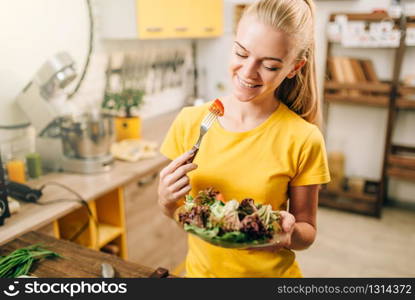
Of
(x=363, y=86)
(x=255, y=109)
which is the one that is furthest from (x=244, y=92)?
(x=363, y=86)

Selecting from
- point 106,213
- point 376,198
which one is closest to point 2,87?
point 106,213

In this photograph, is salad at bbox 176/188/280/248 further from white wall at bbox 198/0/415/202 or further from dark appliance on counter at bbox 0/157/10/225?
white wall at bbox 198/0/415/202

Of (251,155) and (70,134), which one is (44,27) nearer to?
(70,134)

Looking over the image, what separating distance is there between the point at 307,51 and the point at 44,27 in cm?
169

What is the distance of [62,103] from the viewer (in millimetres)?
2012

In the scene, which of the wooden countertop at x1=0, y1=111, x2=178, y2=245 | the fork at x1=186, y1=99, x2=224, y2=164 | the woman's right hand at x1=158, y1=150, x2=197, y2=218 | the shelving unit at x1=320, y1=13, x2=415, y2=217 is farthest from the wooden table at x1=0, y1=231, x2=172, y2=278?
the shelving unit at x1=320, y1=13, x2=415, y2=217

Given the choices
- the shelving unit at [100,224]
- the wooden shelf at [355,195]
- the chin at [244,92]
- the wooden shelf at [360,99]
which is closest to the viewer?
the chin at [244,92]

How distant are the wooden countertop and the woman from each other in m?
0.66

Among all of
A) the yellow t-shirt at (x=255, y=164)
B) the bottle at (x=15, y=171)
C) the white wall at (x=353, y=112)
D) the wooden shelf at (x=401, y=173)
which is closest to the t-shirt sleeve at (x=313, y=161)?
the yellow t-shirt at (x=255, y=164)

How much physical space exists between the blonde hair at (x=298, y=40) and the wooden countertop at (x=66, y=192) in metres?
0.98

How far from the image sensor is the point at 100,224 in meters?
2.04

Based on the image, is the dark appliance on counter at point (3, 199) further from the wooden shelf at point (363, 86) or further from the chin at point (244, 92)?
the wooden shelf at point (363, 86)

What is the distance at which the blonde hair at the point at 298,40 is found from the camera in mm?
920

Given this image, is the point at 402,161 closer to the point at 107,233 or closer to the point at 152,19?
the point at 152,19
